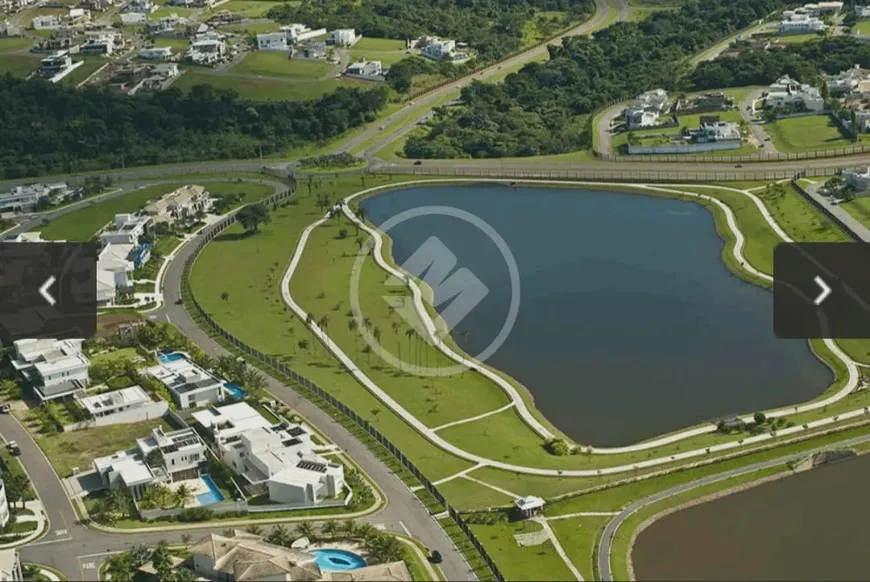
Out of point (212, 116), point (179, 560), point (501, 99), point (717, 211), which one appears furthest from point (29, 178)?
point (179, 560)

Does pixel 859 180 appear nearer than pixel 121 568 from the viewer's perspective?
No

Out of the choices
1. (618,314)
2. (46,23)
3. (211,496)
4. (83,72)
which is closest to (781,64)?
(618,314)

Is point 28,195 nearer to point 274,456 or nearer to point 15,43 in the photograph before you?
point 15,43

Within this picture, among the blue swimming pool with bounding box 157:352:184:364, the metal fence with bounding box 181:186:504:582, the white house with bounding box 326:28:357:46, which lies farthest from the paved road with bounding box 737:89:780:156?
the blue swimming pool with bounding box 157:352:184:364

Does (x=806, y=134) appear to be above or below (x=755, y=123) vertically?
below

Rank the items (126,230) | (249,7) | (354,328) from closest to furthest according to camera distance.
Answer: (354,328), (126,230), (249,7)

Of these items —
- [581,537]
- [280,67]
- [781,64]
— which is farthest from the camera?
[280,67]

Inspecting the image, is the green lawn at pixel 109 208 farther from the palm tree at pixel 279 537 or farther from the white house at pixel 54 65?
the palm tree at pixel 279 537
